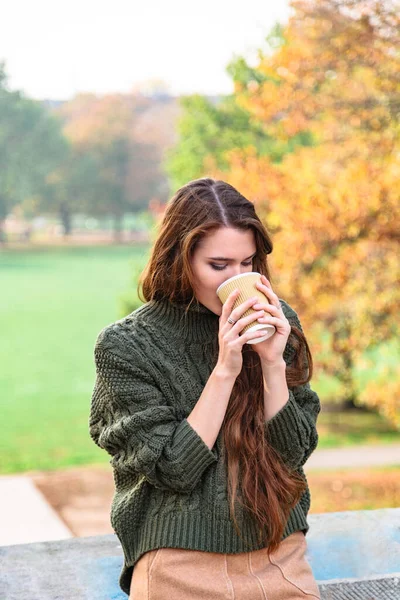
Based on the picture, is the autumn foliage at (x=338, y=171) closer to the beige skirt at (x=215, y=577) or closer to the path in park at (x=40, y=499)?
the path in park at (x=40, y=499)

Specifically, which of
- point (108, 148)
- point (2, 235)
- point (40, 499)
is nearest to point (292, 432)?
point (40, 499)

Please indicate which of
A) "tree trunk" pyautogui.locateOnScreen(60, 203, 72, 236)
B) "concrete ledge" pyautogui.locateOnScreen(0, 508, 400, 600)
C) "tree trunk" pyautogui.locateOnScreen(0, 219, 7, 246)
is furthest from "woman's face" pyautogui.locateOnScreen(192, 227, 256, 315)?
"tree trunk" pyautogui.locateOnScreen(60, 203, 72, 236)

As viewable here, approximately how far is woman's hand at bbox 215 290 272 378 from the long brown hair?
0.15m

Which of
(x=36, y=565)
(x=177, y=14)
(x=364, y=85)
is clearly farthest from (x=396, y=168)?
(x=177, y=14)

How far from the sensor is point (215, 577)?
71.7 inches

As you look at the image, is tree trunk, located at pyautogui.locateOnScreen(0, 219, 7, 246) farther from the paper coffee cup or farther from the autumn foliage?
the paper coffee cup

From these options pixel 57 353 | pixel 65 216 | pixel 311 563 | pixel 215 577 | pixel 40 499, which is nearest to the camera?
pixel 215 577

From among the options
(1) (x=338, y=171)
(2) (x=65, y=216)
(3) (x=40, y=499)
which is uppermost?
(1) (x=338, y=171)

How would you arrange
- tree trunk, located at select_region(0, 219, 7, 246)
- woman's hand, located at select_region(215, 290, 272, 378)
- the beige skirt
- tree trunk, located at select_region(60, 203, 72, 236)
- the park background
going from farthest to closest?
tree trunk, located at select_region(60, 203, 72, 236), tree trunk, located at select_region(0, 219, 7, 246), the park background, the beige skirt, woman's hand, located at select_region(215, 290, 272, 378)

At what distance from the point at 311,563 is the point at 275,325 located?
3.63ft

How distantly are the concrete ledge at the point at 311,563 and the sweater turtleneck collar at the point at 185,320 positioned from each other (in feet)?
2.81

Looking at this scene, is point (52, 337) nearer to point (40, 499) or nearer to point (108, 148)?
point (108, 148)

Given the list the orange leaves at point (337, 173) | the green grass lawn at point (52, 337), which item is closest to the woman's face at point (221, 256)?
the orange leaves at point (337, 173)

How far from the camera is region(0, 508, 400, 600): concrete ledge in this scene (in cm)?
234
